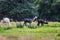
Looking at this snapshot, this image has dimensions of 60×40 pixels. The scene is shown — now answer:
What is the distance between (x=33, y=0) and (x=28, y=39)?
41710 mm

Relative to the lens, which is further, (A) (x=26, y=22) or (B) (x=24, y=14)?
(B) (x=24, y=14)

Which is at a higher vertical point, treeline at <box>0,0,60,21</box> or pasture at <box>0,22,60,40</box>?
treeline at <box>0,0,60,21</box>

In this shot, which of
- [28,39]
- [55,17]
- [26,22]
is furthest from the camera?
[55,17]

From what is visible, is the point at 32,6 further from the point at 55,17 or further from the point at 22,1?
the point at 55,17

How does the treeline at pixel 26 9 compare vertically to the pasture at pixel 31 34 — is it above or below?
above

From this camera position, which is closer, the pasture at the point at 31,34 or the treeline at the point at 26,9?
the pasture at the point at 31,34

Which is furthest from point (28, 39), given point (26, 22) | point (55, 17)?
point (55, 17)

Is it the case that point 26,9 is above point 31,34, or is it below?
above

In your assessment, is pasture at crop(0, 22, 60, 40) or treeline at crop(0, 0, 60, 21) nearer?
pasture at crop(0, 22, 60, 40)

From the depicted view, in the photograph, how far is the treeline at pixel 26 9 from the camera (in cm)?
4672

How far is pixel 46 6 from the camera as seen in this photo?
4781 cm

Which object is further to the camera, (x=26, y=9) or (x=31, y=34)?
(x=26, y=9)

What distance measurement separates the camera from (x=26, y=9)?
47656 mm

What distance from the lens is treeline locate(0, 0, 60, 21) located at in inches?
1839
